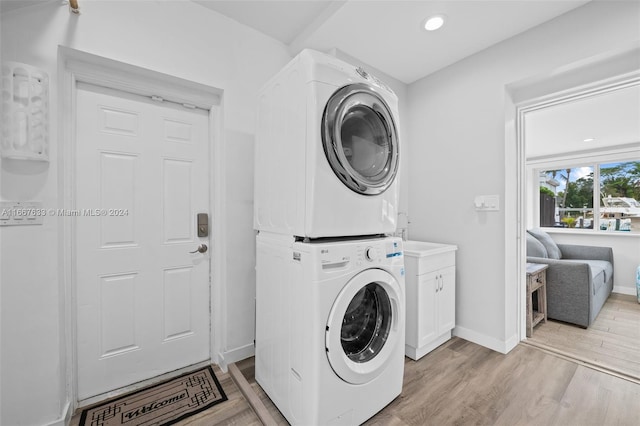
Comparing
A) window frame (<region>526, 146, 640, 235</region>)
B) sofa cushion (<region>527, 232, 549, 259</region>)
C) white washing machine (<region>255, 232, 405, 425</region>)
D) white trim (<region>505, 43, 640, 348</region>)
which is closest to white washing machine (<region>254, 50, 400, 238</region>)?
white washing machine (<region>255, 232, 405, 425</region>)

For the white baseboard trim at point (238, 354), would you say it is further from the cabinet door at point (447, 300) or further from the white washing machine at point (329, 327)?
the cabinet door at point (447, 300)

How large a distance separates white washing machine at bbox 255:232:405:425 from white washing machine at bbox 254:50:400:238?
0.41ft

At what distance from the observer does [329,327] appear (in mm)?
1278

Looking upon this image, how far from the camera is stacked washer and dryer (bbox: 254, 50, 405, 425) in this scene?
4.25 ft

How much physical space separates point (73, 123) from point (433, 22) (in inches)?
96.8

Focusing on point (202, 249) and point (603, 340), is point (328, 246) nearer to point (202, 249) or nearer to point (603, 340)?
point (202, 249)

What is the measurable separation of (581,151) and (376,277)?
545 centimetres

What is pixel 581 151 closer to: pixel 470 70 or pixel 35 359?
pixel 470 70

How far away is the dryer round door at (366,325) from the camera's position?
1.34 m

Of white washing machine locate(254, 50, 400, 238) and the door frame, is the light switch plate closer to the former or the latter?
white washing machine locate(254, 50, 400, 238)

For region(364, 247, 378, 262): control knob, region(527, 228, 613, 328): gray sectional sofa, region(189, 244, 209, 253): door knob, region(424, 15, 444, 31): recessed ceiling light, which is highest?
region(424, 15, 444, 31): recessed ceiling light

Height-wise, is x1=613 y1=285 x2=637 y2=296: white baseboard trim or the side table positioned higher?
the side table

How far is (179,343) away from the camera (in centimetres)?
197

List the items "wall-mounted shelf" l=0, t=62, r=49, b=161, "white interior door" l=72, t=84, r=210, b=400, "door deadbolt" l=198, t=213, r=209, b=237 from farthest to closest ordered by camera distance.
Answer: "door deadbolt" l=198, t=213, r=209, b=237
"white interior door" l=72, t=84, r=210, b=400
"wall-mounted shelf" l=0, t=62, r=49, b=161
